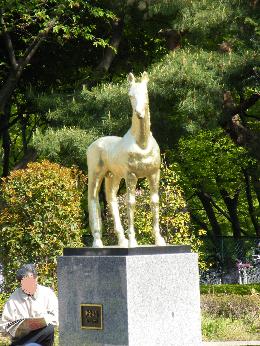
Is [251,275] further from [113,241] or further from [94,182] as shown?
[94,182]

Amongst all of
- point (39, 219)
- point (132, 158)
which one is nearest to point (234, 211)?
point (39, 219)

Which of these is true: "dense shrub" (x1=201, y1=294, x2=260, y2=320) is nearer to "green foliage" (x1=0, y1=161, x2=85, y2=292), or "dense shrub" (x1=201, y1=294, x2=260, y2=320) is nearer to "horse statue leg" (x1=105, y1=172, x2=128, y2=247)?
"green foliage" (x1=0, y1=161, x2=85, y2=292)

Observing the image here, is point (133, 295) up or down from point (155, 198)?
down

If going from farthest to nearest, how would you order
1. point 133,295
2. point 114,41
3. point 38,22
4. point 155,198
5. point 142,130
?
point 114,41
point 38,22
point 155,198
point 142,130
point 133,295

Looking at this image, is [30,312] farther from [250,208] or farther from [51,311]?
[250,208]

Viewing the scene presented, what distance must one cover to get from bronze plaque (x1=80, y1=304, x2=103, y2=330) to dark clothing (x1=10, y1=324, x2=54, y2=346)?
40 centimetres

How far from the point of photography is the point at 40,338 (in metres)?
8.76

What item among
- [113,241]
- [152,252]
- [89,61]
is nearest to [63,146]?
[113,241]

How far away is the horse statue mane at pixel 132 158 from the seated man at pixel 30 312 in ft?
3.43

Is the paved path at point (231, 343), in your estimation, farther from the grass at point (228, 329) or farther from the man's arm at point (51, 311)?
the man's arm at point (51, 311)

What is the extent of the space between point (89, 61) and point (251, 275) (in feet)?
25.4

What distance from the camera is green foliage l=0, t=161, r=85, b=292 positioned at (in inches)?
599

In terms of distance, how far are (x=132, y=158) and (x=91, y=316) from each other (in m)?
1.73

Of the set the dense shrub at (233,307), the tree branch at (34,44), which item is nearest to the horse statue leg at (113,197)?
the dense shrub at (233,307)
